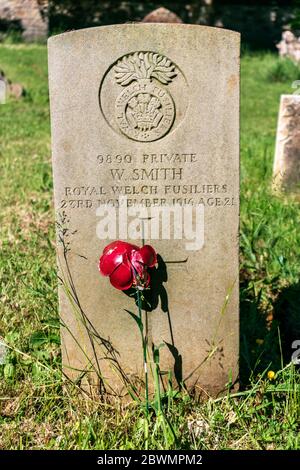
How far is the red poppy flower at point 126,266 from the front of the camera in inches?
94.4

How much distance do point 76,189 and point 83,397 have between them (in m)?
0.83

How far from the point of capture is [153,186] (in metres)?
2.53

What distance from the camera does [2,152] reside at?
6.67 metres

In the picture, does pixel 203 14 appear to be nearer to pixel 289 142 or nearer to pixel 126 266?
pixel 289 142

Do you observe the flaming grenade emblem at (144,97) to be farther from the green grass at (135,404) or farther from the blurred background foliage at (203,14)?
the blurred background foliage at (203,14)

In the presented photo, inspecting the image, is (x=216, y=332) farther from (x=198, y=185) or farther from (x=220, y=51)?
(x=220, y=51)

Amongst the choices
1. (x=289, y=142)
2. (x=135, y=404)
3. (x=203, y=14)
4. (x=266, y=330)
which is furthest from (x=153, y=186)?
(x=203, y=14)

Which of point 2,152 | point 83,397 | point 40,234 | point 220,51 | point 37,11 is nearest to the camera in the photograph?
point 220,51

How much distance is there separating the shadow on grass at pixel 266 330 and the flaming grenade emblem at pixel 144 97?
1.01m

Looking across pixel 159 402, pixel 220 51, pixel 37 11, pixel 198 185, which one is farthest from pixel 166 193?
pixel 37 11

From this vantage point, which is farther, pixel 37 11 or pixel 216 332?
pixel 37 11

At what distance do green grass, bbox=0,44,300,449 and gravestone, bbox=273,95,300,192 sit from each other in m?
0.16

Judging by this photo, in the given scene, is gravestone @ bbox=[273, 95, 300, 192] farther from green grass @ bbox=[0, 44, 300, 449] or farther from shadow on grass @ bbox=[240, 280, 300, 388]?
shadow on grass @ bbox=[240, 280, 300, 388]

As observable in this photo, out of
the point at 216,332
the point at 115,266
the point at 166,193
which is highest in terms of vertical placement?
the point at 166,193
